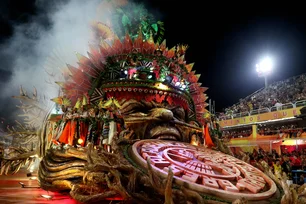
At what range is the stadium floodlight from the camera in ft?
114

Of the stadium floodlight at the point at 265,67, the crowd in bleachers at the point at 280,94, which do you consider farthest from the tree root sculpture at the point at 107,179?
the stadium floodlight at the point at 265,67

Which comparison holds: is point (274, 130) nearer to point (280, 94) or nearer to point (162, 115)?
point (280, 94)

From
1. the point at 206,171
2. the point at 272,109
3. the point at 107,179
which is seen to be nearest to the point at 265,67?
the point at 272,109

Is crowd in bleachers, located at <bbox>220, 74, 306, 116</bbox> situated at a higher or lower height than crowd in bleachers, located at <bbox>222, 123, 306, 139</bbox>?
higher

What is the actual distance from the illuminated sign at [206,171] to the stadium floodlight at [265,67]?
3331cm

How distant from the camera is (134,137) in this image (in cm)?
588

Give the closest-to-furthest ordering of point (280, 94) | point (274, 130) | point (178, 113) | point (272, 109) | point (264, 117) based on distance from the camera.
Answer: point (178, 113) → point (274, 130) → point (272, 109) → point (264, 117) → point (280, 94)

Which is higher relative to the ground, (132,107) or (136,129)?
(132,107)

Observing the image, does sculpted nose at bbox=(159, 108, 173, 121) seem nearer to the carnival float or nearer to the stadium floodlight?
the carnival float

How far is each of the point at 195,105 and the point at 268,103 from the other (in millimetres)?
20558

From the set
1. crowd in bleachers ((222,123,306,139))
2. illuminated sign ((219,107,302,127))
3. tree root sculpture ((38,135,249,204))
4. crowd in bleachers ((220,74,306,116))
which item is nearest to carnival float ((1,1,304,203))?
tree root sculpture ((38,135,249,204))

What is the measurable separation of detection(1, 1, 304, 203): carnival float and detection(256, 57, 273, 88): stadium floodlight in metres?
29.4

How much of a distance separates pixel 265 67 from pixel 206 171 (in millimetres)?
35247

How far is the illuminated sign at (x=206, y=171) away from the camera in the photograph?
10.9 feet
